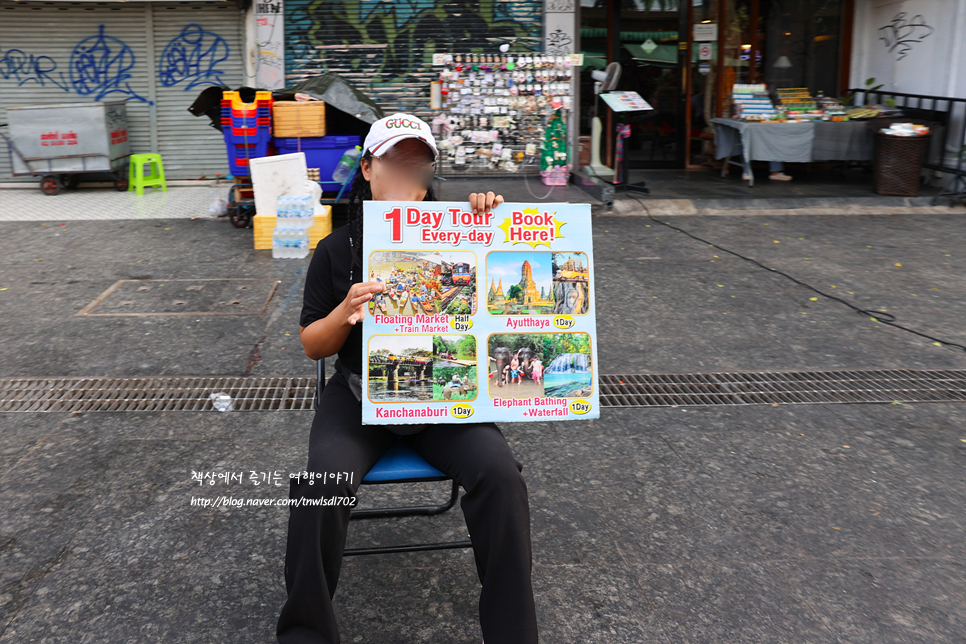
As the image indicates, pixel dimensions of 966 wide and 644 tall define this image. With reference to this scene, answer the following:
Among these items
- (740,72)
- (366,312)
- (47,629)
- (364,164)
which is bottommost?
(47,629)

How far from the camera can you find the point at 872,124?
35.8 ft

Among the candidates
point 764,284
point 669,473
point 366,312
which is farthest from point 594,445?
point 764,284

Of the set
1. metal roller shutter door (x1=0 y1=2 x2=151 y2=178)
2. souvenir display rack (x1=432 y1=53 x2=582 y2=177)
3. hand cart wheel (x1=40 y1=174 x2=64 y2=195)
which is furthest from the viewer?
metal roller shutter door (x1=0 y1=2 x2=151 y2=178)

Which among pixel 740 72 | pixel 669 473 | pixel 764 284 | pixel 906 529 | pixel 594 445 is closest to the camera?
pixel 906 529

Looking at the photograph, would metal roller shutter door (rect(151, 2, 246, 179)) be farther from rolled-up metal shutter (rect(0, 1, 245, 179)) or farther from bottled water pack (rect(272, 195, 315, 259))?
bottled water pack (rect(272, 195, 315, 259))

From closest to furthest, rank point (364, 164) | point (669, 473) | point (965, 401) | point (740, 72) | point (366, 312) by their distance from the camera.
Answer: point (366, 312), point (364, 164), point (669, 473), point (965, 401), point (740, 72)

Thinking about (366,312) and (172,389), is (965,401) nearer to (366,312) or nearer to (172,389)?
(366,312)

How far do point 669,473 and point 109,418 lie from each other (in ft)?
9.88

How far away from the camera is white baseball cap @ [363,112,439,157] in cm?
259

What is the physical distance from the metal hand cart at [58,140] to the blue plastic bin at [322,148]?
414cm

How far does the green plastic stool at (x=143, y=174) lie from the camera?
11539mm

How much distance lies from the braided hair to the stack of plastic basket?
20.3ft

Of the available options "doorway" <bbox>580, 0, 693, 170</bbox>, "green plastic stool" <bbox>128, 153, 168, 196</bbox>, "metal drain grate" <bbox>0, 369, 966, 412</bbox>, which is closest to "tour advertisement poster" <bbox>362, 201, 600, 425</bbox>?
"metal drain grate" <bbox>0, 369, 966, 412</bbox>

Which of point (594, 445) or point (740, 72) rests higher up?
point (740, 72)
